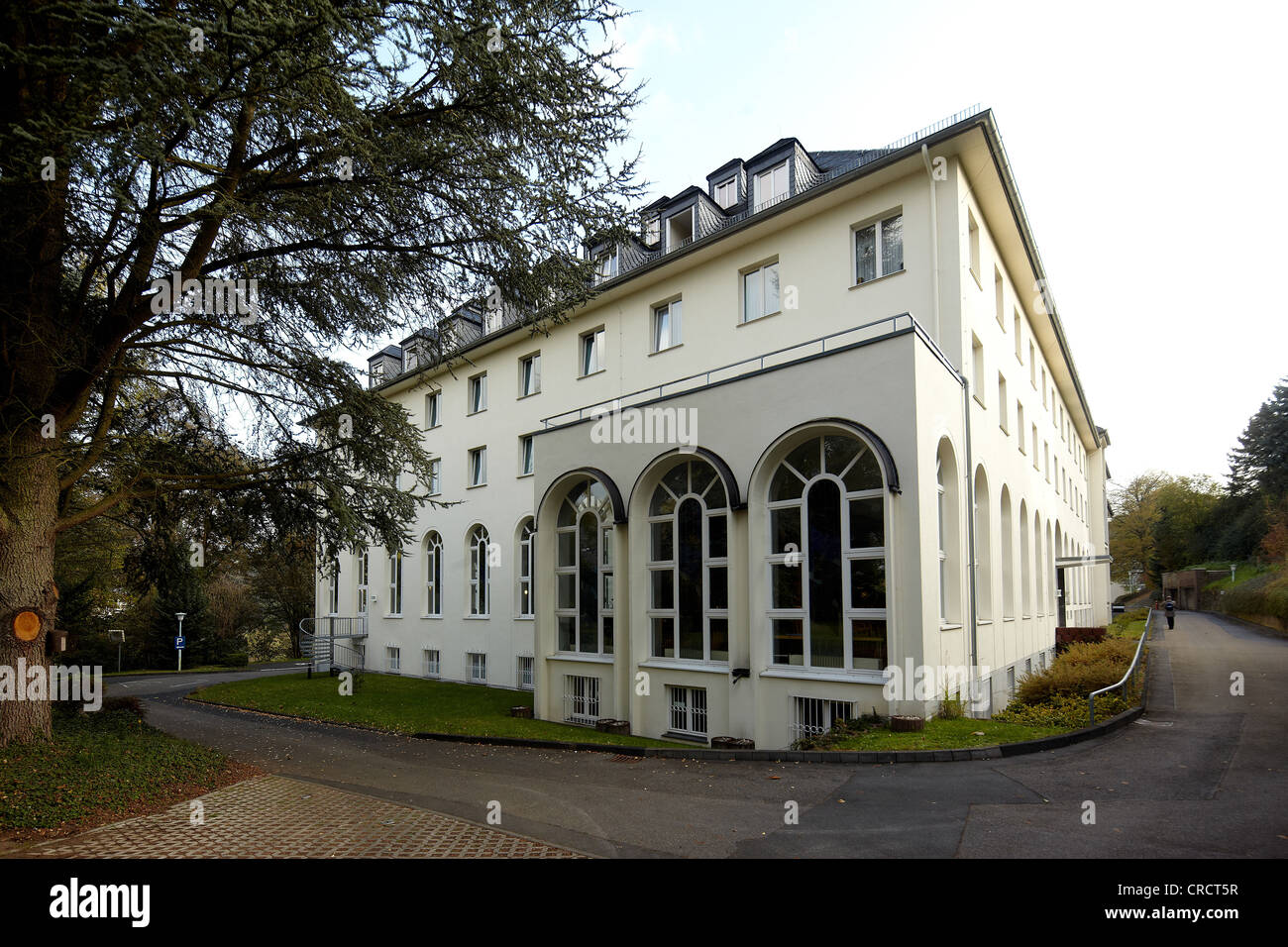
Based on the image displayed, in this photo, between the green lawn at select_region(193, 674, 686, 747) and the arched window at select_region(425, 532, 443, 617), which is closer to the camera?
the green lawn at select_region(193, 674, 686, 747)

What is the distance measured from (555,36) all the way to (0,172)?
566 cm

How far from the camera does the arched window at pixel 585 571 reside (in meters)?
16.1

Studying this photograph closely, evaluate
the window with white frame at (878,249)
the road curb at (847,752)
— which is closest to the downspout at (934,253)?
the window with white frame at (878,249)

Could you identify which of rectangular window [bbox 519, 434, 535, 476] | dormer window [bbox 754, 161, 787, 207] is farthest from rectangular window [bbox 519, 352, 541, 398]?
dormer window [bbox 754, 161, 787, 207]

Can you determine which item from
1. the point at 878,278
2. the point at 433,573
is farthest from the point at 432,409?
the point at 878,278

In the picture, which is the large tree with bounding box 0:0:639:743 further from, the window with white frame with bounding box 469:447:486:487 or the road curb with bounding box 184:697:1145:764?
the window with white frame with bounding box 469:447:486:487

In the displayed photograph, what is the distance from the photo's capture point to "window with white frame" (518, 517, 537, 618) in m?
23.8

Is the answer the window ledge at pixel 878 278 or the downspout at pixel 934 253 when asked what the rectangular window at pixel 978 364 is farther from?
the window ledge at pixel 878 278

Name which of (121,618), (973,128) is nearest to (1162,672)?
(973,128)

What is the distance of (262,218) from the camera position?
8.70 meters

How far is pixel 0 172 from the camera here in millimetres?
6715

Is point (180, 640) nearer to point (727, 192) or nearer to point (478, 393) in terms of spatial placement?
point (478, 393)

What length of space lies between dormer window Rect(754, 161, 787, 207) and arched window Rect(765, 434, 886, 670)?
7830 millimetres
